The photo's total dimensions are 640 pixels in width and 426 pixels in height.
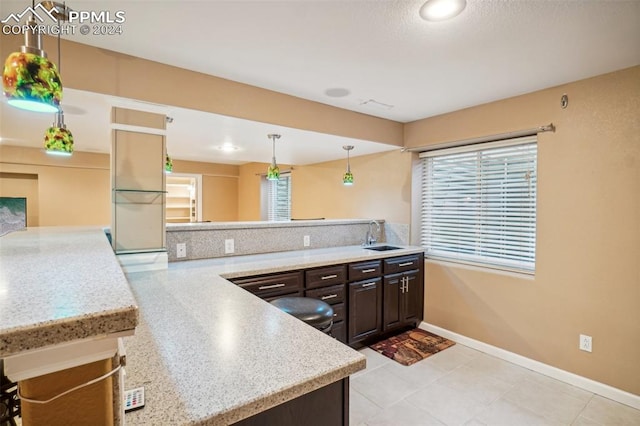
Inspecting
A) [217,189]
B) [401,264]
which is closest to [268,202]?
[217,189]

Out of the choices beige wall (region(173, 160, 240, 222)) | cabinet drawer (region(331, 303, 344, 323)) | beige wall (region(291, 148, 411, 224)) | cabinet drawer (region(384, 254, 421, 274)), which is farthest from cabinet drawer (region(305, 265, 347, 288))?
beige wall (region(173, 160, 240, 222))

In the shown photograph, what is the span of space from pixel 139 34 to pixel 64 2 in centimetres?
36

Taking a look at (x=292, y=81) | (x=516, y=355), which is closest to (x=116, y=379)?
(x=292, y=81)

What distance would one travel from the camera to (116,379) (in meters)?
0.58

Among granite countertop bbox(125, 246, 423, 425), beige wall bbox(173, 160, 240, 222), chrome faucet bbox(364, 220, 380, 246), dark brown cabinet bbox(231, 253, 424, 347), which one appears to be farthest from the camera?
beige wall bbox(173, 160, 240, 222)

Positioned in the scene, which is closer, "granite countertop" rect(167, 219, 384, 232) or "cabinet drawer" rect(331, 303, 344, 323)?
"granite countertop" rect(167, 219, 384, 232)

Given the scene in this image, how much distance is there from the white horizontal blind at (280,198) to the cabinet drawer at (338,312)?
3188 mm

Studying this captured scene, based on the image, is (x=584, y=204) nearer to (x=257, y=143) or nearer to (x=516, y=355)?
(x=516, y=355)

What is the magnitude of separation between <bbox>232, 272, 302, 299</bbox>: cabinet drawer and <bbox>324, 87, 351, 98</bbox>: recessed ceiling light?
5.33ft

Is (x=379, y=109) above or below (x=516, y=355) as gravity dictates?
above

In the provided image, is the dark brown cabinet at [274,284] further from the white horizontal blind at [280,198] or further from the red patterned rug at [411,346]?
the white horizontal blind at [280,198]

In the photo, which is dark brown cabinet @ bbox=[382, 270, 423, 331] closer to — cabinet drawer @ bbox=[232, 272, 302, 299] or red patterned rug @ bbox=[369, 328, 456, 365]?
red patterned rug @ bbox=[369, 328, 456, 365]

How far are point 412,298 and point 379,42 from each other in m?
2.70

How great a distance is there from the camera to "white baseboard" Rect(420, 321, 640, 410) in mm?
2301
